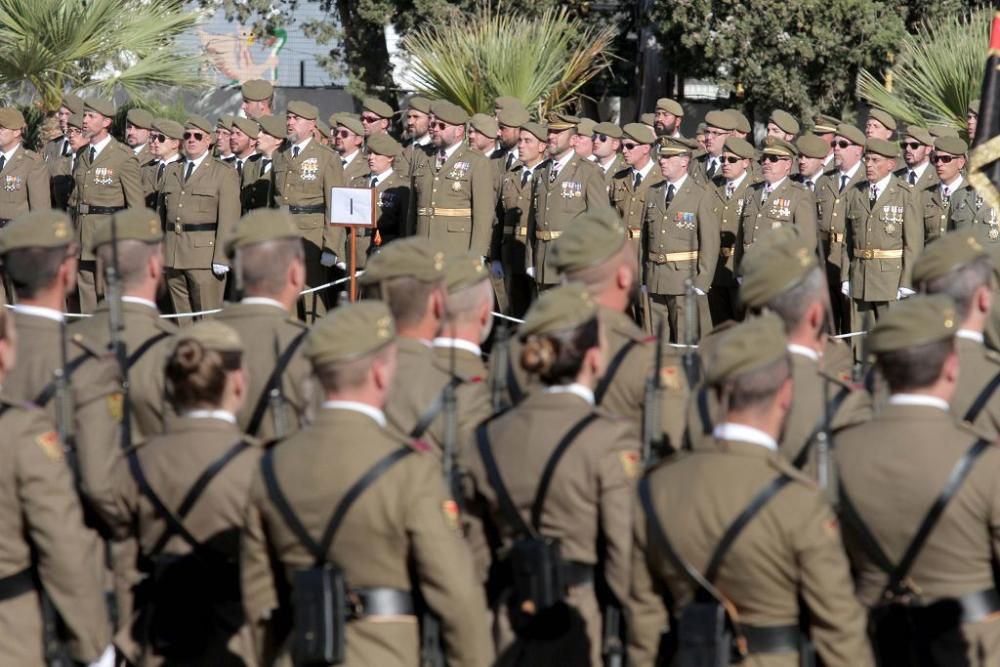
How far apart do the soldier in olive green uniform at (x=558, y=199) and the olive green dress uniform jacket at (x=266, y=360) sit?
7.13 meters

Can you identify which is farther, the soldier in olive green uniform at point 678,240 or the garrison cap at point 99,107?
the garrison cap at point 99,107

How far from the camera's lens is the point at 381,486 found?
4.20 m

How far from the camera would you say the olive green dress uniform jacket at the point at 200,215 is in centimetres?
1352

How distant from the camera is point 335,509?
4.22 m

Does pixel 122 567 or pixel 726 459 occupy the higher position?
pixel 726 459

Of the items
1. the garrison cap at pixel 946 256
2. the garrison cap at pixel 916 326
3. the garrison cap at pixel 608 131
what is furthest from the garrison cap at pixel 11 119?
the garrison cap at pixel 916 326

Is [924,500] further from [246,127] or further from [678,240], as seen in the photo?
[246,127]

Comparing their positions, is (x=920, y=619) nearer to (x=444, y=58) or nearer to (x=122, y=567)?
(x=122, y=567)

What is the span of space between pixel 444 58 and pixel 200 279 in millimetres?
4309

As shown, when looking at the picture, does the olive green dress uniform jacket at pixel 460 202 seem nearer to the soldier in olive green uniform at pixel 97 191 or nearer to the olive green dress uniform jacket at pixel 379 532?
the soldier in olive green uniform at pixel 97 191

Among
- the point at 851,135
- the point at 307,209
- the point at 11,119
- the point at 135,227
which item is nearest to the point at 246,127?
the point at 307,209

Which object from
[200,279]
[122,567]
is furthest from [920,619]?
[200,279]

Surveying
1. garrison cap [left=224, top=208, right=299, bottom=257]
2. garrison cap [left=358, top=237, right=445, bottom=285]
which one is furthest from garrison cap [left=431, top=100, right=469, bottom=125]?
garrison cap [left=358, top=237, right=445, bottom=285]

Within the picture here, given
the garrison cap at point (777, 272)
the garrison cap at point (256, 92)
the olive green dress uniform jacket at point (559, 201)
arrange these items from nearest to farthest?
A: the garrison cap at point (777, 272)
the olive green dress uniform jacket at point (559, 201)
the garrison cap at point (256, 92)
